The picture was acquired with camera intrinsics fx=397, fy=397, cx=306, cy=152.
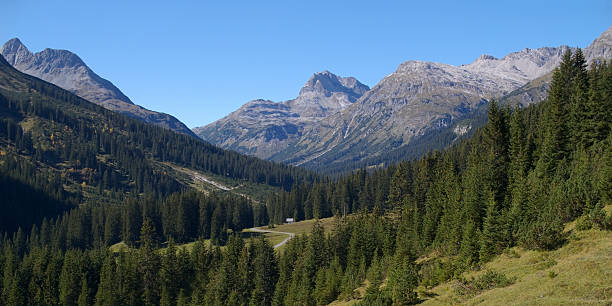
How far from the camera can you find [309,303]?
65.4 metres

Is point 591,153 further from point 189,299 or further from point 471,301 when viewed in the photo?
point 189,299

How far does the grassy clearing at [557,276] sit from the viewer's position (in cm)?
2509

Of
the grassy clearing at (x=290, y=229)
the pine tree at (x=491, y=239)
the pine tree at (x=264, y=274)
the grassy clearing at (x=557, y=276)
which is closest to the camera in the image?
the grassy clearing at (x=557, y=276)

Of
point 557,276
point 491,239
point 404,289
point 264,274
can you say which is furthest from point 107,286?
point 557,276

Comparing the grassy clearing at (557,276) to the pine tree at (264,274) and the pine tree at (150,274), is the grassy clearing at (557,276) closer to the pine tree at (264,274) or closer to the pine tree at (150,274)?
the pine tree at (264,274)

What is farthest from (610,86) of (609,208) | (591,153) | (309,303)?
(309,303)

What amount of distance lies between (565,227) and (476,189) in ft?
59.0

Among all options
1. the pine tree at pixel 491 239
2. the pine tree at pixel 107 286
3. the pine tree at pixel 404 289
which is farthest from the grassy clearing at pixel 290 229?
the pine tree at pixel 491 239

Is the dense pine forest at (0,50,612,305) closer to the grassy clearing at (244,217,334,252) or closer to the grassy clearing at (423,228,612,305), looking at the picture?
the grassy clearing at (423,228,612,305)

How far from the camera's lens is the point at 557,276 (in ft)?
94.7

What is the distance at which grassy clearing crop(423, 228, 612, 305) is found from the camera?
82.3 feet

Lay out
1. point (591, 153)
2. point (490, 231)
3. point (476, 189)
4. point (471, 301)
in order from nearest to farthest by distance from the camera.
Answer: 1. point (471, 301)
2. point (490, 231)
3. point (591, 153)
4. point (476, 189)

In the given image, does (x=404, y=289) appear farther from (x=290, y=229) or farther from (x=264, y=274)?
(x=290, y=229)

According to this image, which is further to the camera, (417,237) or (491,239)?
(417,237)
